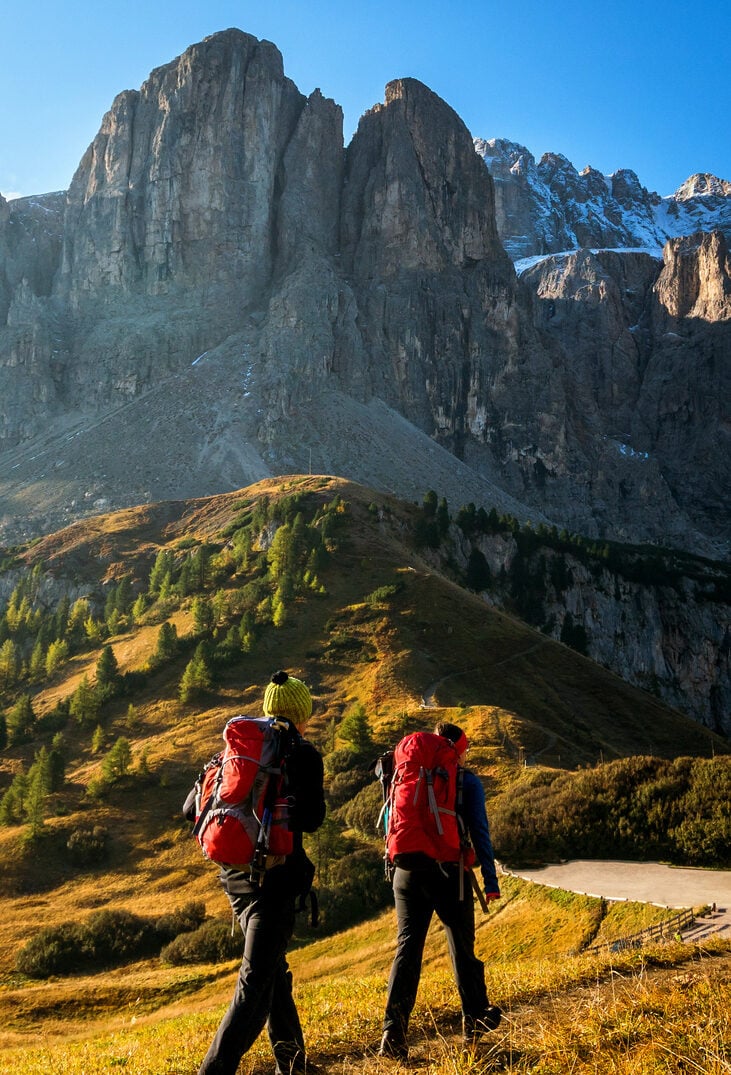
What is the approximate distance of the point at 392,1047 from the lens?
6891 mm

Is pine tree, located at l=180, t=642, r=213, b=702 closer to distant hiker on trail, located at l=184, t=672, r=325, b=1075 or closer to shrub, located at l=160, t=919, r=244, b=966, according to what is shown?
shrub, located at l=160, t=919, r=244, b=966

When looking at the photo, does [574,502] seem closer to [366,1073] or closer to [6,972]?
[6,972]

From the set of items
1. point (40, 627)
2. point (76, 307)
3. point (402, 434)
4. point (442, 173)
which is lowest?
point (40, 627)

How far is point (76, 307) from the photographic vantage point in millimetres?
170750

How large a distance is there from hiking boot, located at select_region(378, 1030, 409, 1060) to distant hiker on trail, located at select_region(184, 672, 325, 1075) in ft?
1.99

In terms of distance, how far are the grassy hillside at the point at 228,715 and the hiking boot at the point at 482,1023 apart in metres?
0.36

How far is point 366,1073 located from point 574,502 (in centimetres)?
17271

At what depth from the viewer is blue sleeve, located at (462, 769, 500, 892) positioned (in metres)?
7.71

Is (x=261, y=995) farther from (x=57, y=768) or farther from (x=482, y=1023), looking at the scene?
(x=57, y=768)

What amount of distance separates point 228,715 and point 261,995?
4714 cm

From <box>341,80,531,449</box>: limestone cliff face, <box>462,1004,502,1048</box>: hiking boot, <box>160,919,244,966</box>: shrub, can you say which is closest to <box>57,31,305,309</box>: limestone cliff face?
<box>341,80,531,449</box>: limestone cliff face

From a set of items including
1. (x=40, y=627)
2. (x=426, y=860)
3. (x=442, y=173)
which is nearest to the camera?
(x=426, y=860)

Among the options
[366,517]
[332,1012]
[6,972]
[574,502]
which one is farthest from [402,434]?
[332,1012]

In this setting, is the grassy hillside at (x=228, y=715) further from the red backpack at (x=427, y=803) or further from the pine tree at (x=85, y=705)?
the red backpack at (x=427, y=803)
